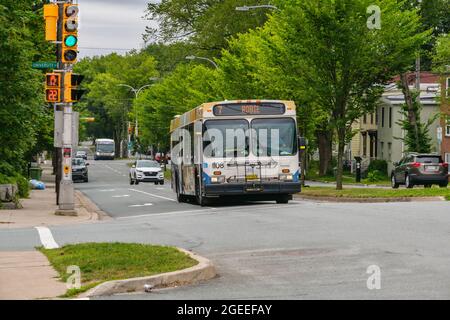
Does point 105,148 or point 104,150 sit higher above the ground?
point 105,148

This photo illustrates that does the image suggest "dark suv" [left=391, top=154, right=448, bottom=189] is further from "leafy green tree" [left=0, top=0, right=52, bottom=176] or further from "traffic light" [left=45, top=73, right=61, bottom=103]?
"traffic light" [left=45, top=73, right=61, bottom=103]

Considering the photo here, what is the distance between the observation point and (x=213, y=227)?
1939 cm

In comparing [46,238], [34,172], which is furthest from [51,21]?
[34,172]

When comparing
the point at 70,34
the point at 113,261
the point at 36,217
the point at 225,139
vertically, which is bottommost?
the point at 36,217

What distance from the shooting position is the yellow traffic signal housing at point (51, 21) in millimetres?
24078

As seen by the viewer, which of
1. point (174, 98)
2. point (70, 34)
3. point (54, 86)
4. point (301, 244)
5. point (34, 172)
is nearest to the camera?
point (301, 244)

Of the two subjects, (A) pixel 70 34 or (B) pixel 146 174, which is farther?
(B) pixel 146 174

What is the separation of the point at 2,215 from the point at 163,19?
174 feet

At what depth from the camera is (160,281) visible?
37.2ft

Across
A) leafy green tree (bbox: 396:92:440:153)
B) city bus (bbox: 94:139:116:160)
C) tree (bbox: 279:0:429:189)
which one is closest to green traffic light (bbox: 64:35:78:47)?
tree (bbox: 279:0:429:189)

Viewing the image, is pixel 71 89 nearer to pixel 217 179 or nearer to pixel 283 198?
pixel 217 179

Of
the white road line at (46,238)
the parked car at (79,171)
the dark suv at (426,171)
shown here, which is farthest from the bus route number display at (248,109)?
the parked car at (79,171)

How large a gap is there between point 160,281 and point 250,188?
16.0 metres

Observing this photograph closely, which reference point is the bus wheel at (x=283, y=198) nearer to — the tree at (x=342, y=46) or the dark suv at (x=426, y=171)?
the tree at (x=342, y=46)
